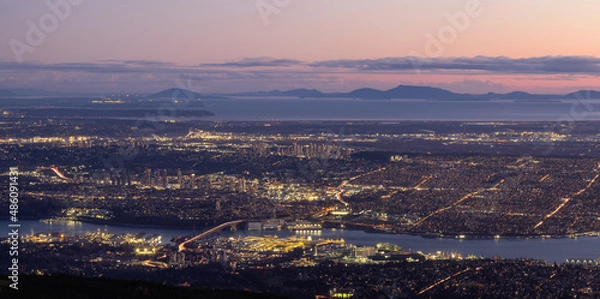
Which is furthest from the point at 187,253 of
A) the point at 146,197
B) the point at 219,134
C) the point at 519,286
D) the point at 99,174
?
the point at 219,134

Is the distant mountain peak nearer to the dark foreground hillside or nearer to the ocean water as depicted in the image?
the ocean water

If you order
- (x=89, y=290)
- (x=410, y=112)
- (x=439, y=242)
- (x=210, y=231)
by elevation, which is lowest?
(x=439, y=242)

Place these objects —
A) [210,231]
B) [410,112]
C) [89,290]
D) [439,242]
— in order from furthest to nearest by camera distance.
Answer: [410,112] → [210,231] → [439,242] → [89,290]

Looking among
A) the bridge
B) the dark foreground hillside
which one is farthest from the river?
the dark foreground hillside

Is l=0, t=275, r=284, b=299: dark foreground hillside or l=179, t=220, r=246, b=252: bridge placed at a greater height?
l=0, t=275, r=284, b=299: dark foreground hillside

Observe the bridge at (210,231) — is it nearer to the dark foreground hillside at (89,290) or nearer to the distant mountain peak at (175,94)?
the dark foreground hillside at (89,290)

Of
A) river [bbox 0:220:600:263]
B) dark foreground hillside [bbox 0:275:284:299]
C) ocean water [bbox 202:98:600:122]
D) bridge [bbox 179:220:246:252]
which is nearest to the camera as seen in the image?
dark foreground hillside [bbox 0:275:284:299]

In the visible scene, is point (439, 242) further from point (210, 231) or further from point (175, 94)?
point (175, 94)

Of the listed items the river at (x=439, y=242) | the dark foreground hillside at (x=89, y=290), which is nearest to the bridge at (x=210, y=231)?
the river at (x=439, y=242)

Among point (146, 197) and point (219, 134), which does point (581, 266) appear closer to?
point (146, 197)

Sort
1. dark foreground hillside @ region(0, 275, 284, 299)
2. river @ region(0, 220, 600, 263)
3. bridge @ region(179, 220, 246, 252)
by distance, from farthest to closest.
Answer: bridge @ region(179, 220, 246, 252) < river @ region(0, 220, 600, 263) < dark foreground hillside @ region(0, 275, 284, 299)

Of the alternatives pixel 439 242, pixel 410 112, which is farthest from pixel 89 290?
pixel 410 112
